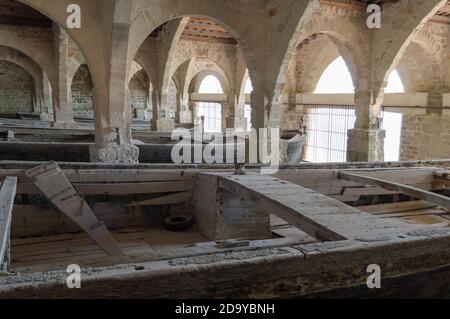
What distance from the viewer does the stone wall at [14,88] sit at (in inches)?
762

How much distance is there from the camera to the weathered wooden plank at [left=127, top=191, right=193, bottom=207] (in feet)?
11.9

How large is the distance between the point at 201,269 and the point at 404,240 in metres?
1.04

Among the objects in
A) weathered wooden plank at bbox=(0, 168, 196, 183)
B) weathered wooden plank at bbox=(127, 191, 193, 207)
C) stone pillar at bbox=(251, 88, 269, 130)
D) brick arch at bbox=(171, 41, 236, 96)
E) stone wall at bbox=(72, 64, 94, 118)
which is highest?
brick arch at bbox=(171, 41, 236, 96)

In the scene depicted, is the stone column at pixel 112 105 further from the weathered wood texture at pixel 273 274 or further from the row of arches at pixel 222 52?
the weathered wood texture at pixel 273 274

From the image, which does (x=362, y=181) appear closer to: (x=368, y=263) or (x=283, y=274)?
(x=368, y=263)

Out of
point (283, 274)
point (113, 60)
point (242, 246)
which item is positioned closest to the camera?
point (283, 274)

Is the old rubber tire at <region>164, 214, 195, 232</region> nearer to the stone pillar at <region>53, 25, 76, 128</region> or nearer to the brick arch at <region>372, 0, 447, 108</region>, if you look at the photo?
the brick arch at <region>372, 0, 447, 108</region>

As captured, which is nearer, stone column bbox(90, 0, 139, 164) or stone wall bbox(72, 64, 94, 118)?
stone column bbox(90, 0, 139, 164)

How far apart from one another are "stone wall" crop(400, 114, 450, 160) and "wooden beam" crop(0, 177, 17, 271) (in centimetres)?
1244

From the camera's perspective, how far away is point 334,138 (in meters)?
15.8

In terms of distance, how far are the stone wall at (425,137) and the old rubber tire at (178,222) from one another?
1109cm

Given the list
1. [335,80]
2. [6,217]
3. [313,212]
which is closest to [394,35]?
[335,80]

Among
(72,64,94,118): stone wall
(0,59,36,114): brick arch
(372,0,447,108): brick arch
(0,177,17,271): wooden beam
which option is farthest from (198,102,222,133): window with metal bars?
(0,177,17,271): wooden beam
